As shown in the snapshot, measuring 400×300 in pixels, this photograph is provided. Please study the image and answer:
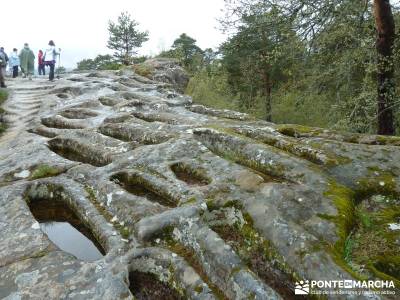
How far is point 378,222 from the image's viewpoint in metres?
4.95

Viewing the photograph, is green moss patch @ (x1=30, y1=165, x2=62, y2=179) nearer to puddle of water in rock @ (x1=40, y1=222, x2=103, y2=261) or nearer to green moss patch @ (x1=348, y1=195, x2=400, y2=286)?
puddle of water in rock @ (x1=40, y1=222, x2=103, y2=261)

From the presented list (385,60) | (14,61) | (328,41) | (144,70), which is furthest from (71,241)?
(14,61)

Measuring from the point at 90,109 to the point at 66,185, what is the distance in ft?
23.9

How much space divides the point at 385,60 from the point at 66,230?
9.23m

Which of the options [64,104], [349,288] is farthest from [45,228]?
[64,104]

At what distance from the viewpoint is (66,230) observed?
5918mm

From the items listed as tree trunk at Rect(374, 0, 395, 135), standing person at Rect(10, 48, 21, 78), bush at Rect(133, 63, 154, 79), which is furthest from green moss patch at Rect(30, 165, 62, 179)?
standing person at Rect(10, 48, 21, 78)

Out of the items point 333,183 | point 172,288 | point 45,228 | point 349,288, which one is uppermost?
point 333,183

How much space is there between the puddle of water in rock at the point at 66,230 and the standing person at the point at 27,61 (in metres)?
24.2

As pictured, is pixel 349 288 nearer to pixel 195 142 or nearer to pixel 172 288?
pixel 172 288

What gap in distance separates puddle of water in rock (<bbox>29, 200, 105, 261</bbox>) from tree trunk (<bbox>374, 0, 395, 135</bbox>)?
27.9 ft

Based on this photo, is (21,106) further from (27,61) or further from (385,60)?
(385,60)

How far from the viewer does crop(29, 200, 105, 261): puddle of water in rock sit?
17.4 ft

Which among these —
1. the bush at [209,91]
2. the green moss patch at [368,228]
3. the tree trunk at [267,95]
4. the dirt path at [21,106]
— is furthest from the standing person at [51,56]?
the green moss patch at [368,228]
